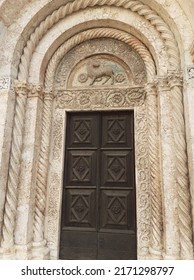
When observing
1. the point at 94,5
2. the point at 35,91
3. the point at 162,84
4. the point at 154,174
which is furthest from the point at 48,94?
the point at 154,174

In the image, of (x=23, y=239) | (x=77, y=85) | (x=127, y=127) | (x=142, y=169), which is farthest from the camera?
(x=77, y=85)

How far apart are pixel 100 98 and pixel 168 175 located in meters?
1.49

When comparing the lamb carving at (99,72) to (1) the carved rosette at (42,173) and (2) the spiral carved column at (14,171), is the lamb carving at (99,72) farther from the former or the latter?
(2) the spiral carved column at (14,171)

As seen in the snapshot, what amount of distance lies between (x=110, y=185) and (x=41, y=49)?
2311mm

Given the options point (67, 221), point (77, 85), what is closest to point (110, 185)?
point (67, 221)

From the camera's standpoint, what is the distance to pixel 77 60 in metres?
3.54

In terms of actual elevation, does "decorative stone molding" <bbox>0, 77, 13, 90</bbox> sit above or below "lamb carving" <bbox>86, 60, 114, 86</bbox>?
below

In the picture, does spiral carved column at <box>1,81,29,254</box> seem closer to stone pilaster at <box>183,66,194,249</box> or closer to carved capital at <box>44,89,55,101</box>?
carved capital at <box>44,89,55,101</box>

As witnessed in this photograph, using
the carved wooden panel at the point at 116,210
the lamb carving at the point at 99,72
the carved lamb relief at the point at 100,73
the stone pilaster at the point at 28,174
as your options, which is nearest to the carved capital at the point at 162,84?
the carved lamb relief at the point at 100,73

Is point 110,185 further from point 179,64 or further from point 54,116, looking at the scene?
point 179,64

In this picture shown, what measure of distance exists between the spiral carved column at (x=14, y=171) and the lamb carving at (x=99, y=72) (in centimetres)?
99

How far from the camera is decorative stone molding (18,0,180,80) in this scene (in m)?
2.96

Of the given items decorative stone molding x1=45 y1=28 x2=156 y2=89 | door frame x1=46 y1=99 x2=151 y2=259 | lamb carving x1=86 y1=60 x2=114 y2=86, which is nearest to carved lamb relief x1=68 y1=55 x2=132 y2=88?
lamb carving x1=86 y1=60 x2=114 y2=86

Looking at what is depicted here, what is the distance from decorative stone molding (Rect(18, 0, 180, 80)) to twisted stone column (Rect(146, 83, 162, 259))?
52cm
